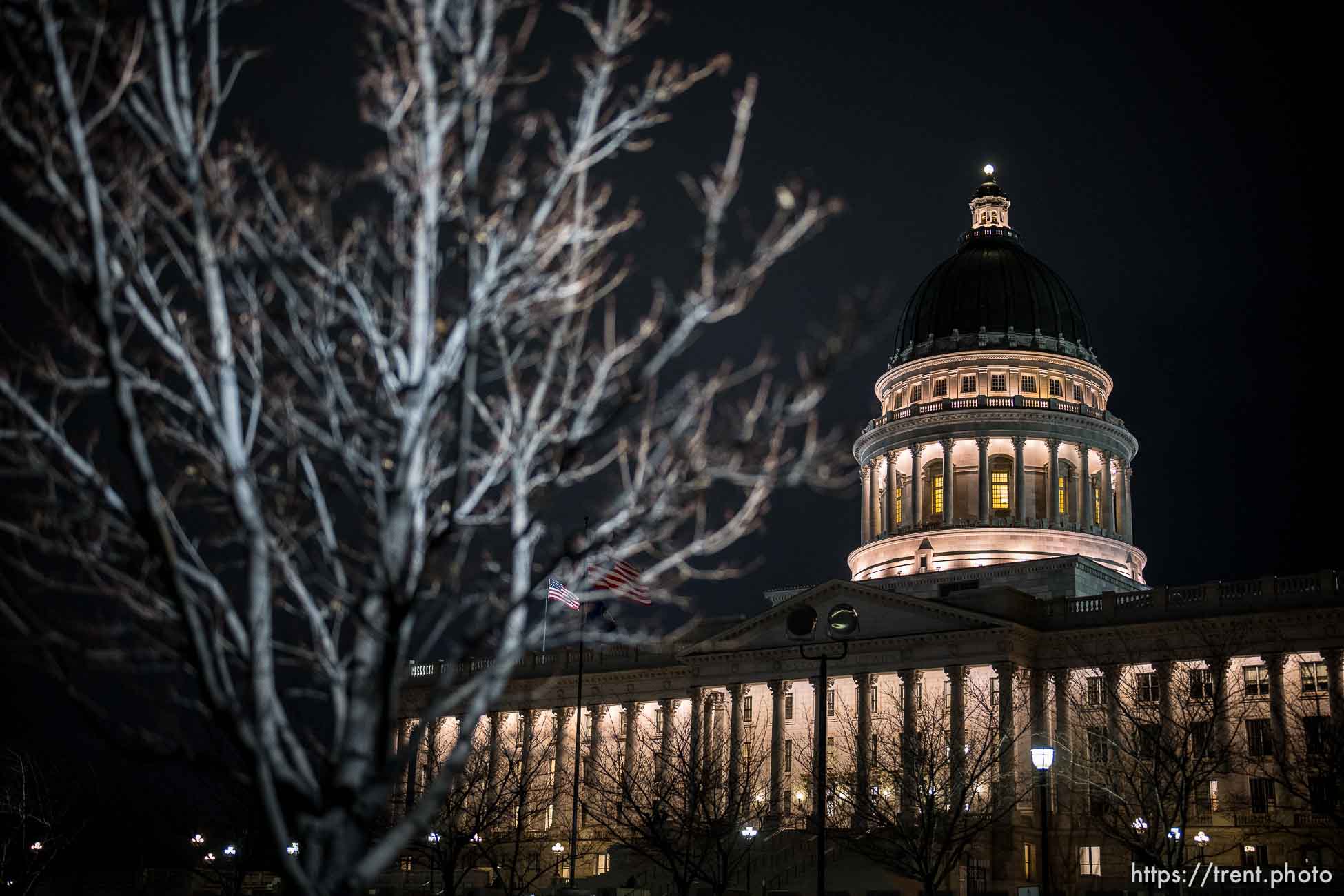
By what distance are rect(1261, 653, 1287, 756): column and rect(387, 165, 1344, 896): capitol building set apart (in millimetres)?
428

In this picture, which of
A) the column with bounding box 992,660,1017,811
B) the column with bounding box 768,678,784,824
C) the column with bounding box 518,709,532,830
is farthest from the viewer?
the column with bounding box 768,678,784,824

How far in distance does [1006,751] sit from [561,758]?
101ft

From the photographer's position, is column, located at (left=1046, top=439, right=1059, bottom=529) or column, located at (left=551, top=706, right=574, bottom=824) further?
column, located at (left=1046, top=439, right=1059, bottom=529)

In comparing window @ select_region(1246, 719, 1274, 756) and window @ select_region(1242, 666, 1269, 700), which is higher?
window @ select_region(1242, 666, 1269, 700)

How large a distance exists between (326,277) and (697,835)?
48140 mm

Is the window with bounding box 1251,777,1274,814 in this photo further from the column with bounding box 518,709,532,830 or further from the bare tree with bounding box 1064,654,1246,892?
the column with bounding box 518,709,532,830

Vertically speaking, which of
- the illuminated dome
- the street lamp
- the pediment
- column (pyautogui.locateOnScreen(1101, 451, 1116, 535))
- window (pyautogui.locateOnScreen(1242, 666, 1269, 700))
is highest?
the illuminated dome

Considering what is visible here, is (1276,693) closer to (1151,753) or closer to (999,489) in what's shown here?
(1151,753)

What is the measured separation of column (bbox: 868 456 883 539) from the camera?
102m

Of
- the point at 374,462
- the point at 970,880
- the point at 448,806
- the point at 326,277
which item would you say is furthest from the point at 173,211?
the point at 970,880

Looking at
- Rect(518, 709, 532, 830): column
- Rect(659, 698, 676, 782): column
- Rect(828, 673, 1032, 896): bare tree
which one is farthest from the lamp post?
Rect(659, 698, 676, 782): column

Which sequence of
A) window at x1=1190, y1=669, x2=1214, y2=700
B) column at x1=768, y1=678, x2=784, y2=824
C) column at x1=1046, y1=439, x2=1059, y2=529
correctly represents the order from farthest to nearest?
column at x1=1046, y1=439, x2=1059, y2=529, column at x1=768, y1=678, x2=784, y2=824, window at x1=1190, y1=669, x2=1214, y2=700

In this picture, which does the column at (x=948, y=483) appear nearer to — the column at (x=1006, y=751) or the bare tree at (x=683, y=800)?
the bare tree at (x=683, y=800)

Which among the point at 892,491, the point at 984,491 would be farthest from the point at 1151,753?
the point at 892,491
